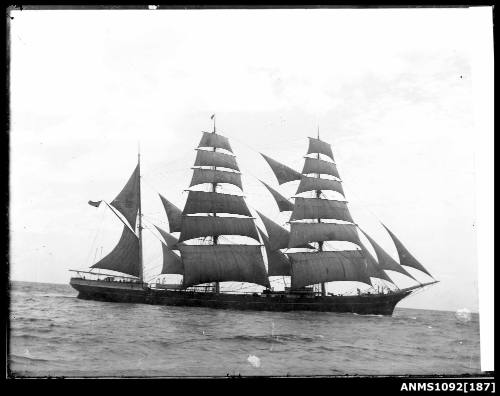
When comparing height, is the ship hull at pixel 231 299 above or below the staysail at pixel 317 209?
below

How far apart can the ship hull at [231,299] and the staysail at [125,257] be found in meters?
1.17

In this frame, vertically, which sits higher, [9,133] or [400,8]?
[400,8]

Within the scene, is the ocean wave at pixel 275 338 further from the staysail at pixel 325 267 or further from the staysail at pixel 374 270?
the staysail at pixel 325 267

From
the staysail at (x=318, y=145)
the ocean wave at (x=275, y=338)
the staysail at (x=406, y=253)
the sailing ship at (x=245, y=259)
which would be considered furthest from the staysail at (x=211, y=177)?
the ocean wave at (x=275, y=338)

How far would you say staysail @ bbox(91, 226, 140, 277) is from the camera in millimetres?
30516

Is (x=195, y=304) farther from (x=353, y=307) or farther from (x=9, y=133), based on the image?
(x=9, y=133)

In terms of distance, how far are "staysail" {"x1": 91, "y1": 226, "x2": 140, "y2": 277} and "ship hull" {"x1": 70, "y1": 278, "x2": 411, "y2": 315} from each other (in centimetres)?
117

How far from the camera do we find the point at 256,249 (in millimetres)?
33906

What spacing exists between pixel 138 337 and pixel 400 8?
1019 centimetres

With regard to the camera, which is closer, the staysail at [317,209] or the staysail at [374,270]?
the staysail at [374,270]

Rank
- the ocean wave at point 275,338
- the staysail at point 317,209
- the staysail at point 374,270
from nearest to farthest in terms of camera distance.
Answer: the ocean wave at point 275,338, the staysail at point 374,270, the staysail at point 317,209

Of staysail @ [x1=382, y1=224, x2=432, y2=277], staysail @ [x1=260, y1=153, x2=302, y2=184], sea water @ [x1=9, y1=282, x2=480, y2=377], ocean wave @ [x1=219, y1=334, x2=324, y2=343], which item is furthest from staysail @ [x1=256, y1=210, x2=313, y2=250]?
sea water @ [x1=9, y1=282, x2=480, y2=377]

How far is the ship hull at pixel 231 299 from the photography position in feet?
101
